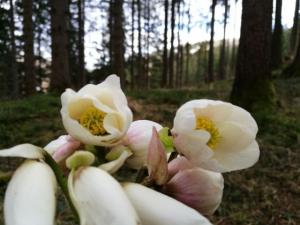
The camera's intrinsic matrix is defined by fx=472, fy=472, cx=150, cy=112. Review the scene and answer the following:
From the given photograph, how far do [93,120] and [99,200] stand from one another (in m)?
0.20

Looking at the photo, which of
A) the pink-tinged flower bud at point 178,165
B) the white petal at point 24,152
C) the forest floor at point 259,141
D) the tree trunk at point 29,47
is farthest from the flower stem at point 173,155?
the tree trunk at point 29,47

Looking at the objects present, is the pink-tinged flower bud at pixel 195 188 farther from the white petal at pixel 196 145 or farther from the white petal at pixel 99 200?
the white petal at pixel 99 200

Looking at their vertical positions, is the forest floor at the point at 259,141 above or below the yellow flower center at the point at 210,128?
below

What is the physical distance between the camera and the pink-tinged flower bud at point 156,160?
0.80 meters

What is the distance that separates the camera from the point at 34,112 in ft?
28.0

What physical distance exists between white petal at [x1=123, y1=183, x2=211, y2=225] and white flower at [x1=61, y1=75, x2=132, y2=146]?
0.39 feet

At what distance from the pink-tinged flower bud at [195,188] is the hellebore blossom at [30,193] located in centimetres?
23

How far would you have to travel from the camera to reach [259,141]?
688 centimetres

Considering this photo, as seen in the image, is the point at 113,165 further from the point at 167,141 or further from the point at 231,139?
the point at 231,139

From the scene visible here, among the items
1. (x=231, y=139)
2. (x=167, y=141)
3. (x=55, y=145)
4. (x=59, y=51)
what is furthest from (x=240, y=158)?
(x=59, y=51)

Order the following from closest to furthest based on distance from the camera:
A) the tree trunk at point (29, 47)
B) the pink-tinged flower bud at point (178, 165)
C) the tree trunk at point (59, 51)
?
the pink-tinged flower bud at point (178, 165) < the tree trunk at point (59, 51) < the tree trunk at point (29, 47)

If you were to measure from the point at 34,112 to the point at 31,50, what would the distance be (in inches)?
245

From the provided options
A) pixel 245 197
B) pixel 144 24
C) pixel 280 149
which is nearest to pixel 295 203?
pixel 245 197

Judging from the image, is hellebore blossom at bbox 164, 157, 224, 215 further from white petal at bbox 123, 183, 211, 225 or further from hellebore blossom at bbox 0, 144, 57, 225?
hellebore blossom at bbox 0, 144, 57, 225
